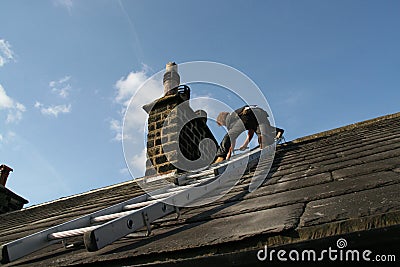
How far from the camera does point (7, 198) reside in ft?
27.0

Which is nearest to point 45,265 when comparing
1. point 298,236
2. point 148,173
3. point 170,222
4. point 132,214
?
point 132,214

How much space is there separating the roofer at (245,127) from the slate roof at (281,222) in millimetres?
2351

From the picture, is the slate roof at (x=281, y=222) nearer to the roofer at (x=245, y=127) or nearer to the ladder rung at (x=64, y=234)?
the ladder rung at (x=64, y=234)

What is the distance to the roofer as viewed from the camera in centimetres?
507

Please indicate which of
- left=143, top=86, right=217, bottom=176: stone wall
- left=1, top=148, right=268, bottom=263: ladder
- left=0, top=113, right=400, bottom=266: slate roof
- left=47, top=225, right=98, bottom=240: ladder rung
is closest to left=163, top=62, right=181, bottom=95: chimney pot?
left=143, top=86, right=217, bottom=176: stone wall

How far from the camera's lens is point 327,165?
Result: 277 cm

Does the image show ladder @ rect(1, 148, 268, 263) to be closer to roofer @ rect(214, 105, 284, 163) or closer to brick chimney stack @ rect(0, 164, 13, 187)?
roofer @ rect(214, 105, 284, 163)

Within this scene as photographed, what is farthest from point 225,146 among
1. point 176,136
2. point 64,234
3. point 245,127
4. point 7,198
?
point 7,198

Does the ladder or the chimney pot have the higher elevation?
the chimney pot

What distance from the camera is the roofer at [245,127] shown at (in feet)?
16.6

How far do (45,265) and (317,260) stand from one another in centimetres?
144

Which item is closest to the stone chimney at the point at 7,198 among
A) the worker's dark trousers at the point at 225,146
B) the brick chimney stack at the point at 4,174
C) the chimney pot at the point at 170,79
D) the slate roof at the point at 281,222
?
the brick chimney stack at the point at 4,174

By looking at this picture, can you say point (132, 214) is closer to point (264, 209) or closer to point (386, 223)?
point (264, 209)

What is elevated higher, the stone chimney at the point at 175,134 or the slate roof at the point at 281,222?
the stone chimney at the point at 175,134
